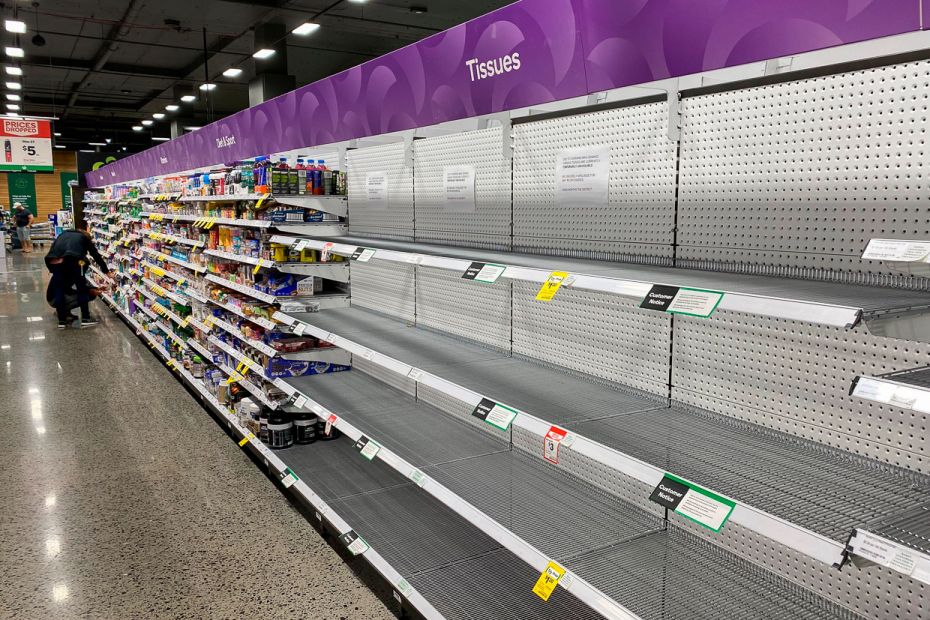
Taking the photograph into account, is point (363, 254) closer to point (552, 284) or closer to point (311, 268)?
point (552, 284)

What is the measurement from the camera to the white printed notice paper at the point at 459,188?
3203mm

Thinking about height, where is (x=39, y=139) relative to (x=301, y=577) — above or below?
above

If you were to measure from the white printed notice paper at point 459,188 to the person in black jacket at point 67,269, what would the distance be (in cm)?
861

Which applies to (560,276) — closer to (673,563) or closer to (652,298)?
(652,298)

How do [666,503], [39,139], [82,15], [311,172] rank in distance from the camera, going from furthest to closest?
1. [39,139]
2. [82,15]
3. [311,172]
4. [666,503]

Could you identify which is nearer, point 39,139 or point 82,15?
point 82,15

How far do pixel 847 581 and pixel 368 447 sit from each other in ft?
6.02

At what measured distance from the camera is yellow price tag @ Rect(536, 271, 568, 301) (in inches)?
71.8

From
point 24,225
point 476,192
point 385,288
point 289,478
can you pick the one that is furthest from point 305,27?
point 24,225

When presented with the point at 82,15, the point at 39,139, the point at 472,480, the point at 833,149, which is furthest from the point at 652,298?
the point at 39,139

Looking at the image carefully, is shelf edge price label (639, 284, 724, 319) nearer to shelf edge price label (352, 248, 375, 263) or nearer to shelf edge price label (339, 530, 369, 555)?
shelf edge price label (352, 248, 375, 263)

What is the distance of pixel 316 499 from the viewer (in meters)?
3.51

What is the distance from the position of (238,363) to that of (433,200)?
2510 mm

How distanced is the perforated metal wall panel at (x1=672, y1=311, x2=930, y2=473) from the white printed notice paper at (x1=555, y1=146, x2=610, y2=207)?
2.02 ft
